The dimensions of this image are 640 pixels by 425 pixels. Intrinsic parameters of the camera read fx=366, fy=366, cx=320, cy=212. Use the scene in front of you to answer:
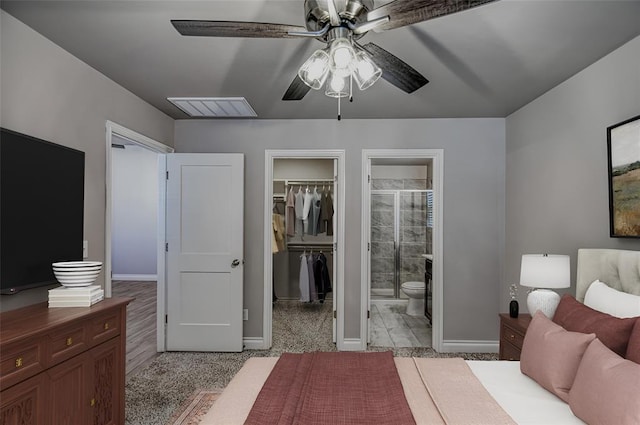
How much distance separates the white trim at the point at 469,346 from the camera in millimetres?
3781

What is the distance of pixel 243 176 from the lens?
3766 mm

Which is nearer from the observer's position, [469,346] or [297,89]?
[297,89]

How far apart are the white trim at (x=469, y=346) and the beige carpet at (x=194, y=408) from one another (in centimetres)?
232

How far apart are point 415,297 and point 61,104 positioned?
464 cm

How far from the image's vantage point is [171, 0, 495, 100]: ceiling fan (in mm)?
1316

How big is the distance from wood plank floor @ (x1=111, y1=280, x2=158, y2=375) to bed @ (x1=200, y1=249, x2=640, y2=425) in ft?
7.29

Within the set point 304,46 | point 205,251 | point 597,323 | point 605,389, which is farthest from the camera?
point 205,251

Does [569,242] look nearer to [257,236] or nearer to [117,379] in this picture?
[257,236]

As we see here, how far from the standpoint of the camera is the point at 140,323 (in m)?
4.71

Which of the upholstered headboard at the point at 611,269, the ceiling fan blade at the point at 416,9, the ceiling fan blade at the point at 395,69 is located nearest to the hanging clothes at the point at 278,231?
the ceiling fan blade at the point at 395,69

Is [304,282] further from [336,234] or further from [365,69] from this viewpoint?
[365,69]

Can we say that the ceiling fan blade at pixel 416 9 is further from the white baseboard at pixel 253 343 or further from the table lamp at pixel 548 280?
the white baseboard at pixel 253 343

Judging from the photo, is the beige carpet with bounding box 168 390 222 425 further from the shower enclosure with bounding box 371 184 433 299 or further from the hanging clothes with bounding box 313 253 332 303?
the shower enclosure with bounding box 371 184 433 299

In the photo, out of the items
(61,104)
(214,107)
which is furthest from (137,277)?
(61,104)
